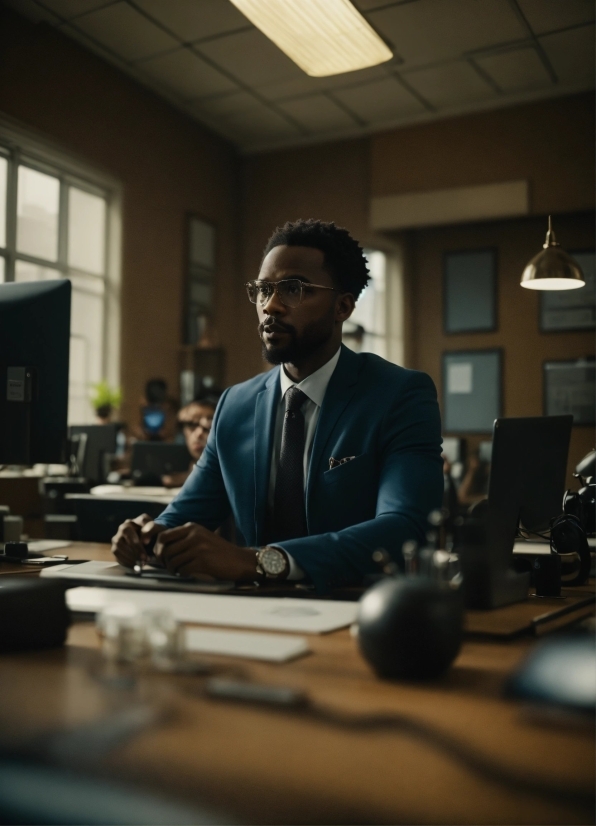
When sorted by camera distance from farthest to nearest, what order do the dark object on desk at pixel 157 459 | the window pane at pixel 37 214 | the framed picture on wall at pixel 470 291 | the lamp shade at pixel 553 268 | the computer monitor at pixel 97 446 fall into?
the framed picture on wall at pixel 470 291 → the window pane at pixel 37 214 → the computer monitor at pixel 97 446 → the dark object on desk at pixel 157 459 → the lamp shade at pixel 553 268

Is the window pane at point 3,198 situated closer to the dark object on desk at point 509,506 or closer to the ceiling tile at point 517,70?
the ceiling tile at point 517,70

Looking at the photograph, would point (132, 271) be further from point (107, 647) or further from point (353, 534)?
point (107, 647)

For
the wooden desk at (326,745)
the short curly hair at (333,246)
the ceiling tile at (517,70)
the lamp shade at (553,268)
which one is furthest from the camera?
the ceiling tile at (517,70)

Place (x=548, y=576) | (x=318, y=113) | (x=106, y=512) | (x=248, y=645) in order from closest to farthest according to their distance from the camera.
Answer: (x=248, y=645) → (x=548, y=576) → (x=106, y=512) → (x=318, y=113)

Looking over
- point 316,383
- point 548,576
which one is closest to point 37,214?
point 316,383

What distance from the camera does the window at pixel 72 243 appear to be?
595cm

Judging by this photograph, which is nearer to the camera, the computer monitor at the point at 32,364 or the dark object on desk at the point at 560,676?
the dark object on desk at the point at 560,676

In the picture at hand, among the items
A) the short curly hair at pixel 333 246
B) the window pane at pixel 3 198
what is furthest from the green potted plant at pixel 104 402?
the short curly hair at pixel 333 246

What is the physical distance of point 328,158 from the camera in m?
8.21

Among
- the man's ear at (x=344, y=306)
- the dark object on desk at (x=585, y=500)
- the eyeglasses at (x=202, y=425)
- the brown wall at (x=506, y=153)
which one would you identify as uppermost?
the brown wall at (x=506, y=153)

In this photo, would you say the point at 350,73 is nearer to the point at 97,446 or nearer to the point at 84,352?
the point at 84,352

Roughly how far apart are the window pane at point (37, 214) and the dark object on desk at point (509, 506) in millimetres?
5397

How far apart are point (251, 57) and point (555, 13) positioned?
2.34 meters

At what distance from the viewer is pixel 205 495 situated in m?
2.02
